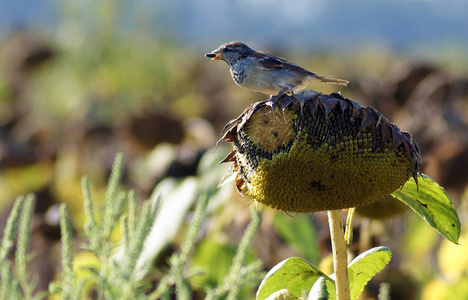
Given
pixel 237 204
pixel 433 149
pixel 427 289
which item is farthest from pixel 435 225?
pixel 433 149

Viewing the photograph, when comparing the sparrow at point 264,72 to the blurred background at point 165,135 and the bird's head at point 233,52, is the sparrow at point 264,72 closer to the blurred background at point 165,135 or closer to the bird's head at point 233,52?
the bird's head at point 233,52

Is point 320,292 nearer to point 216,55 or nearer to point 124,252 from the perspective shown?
point 124,252

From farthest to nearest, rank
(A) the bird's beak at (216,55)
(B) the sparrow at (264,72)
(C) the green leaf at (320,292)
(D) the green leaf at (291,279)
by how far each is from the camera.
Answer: (A) the bird's beak at (216,55)
(B) the sparrow at (264,72)
(D) the green leaf at (291,279)
(C) the green leaf at (320,292)

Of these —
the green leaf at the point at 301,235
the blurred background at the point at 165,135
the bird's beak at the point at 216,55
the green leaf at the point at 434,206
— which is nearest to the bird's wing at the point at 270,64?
the bird's beak at the point at 216,55

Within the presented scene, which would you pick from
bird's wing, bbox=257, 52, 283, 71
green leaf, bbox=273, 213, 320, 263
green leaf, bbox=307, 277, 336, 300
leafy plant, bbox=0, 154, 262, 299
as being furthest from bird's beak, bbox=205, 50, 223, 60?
green leaf, bbox=273, 213, 320, 263

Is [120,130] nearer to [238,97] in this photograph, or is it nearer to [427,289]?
[427,289]
